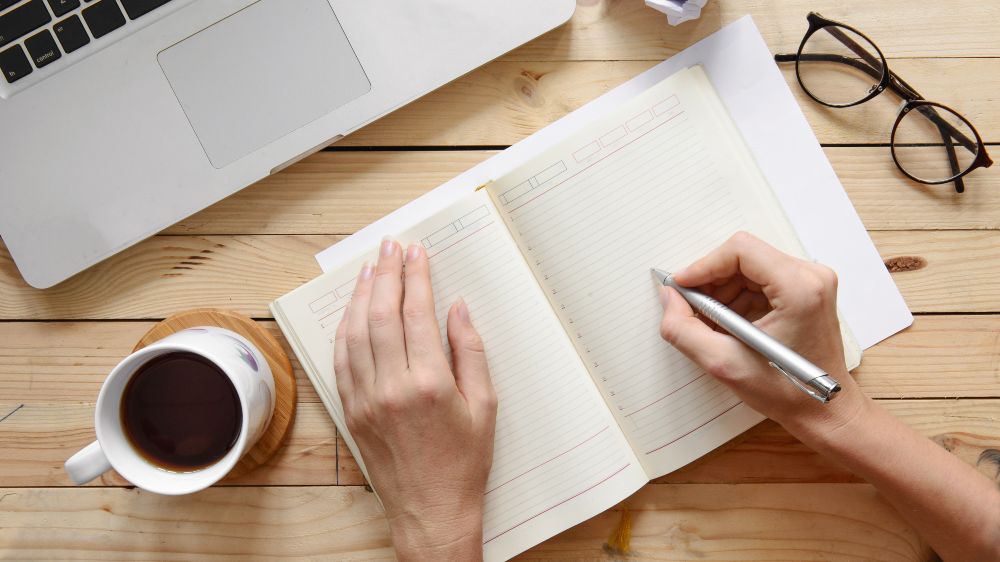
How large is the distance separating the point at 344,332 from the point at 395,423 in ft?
0.34

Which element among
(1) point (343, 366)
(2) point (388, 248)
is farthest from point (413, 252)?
(1) point (343, 366)

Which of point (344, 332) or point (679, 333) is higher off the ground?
point (344, 332)

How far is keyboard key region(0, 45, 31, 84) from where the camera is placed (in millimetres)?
633

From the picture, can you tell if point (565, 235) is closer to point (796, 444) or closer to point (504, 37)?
point (504, 37)

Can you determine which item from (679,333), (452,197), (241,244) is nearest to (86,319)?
(241,244)

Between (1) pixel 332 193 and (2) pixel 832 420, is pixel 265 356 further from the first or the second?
(2) pixel 832 420

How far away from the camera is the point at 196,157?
663 mm

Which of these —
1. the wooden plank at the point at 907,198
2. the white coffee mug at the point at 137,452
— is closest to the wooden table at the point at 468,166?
the wooden plank at the point at 907,198

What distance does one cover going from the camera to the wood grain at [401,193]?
711mm

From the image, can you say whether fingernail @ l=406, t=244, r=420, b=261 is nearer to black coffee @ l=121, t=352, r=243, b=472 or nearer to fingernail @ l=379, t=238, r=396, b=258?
fingernail @ l=379, t=238, r=396, b=258

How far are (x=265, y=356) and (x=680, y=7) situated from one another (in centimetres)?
55

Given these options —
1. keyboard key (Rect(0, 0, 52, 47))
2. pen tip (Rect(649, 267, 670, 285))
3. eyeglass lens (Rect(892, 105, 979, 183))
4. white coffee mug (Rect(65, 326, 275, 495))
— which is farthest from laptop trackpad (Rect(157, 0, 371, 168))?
eyeglass lens (Rect(892, 105, 979, 183))

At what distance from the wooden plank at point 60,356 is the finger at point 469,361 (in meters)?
0.34

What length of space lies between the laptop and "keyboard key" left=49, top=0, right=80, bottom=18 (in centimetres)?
2
